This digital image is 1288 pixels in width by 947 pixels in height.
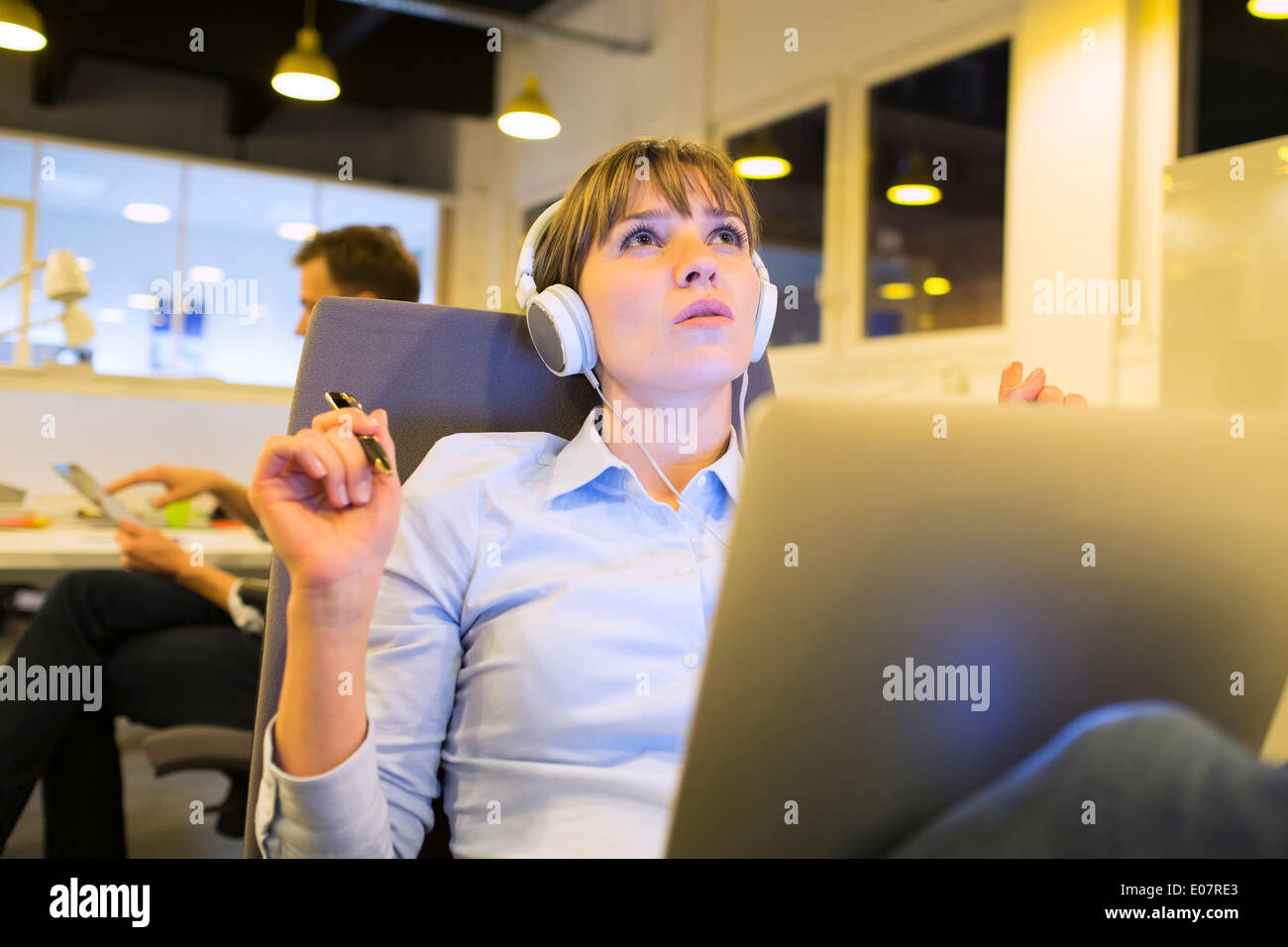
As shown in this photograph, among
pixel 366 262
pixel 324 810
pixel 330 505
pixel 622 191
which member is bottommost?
pixel 324 810

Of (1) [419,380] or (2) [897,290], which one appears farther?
(2) [897,290]

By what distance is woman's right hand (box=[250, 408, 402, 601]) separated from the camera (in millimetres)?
693

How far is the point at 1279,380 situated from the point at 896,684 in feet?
7.19

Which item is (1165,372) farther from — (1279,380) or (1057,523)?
(1057,523)

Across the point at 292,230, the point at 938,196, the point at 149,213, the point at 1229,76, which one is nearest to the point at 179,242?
the point at 149,213

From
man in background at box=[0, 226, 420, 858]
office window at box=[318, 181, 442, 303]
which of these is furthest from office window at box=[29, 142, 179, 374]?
man in background at box=[0, 226, 420, 858]

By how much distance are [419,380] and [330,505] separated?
14.5 inches

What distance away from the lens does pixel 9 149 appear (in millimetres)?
5980

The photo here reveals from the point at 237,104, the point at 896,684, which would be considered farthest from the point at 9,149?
the point at 896,684

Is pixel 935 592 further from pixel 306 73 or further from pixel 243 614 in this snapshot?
pixel 306 73

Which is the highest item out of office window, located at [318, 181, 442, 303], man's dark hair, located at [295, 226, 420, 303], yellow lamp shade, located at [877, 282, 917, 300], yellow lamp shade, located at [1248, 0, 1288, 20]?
office window, located at [318, 181, 442, 303]

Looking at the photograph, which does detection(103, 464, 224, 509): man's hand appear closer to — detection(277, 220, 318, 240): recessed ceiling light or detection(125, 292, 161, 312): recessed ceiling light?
detection(125, 292, 161, 312): recessed ceiling light

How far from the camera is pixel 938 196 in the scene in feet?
12.7

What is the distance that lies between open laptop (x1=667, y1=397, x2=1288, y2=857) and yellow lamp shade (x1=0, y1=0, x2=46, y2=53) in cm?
369
